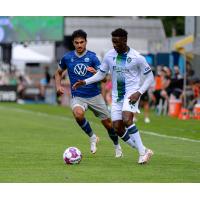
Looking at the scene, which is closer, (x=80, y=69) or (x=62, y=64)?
(x=80, y=69)

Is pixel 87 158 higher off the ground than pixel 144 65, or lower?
lower

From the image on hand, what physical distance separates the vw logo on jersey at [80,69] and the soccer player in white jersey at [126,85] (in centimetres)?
137

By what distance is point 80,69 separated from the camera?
1730 cm

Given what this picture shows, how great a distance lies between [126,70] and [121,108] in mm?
675

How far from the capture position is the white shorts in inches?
609

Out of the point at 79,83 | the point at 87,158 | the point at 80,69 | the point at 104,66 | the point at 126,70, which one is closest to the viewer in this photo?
the point at 126,70

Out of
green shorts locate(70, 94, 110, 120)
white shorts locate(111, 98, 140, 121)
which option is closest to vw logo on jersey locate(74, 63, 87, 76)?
green shorts locate(70, 94, 110, 120)

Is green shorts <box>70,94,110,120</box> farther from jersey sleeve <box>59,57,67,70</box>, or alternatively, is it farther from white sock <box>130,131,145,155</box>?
white sock <box>130,131,145,155</box>

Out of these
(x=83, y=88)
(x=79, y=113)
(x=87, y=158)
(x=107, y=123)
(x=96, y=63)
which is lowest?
(x=87, y=158)

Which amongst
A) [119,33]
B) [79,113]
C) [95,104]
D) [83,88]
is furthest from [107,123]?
[119,33]

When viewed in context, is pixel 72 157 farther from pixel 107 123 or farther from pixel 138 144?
pixel 107 123

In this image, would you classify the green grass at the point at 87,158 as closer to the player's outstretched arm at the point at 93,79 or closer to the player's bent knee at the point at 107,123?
the player's bent knee at the point at 107,123
